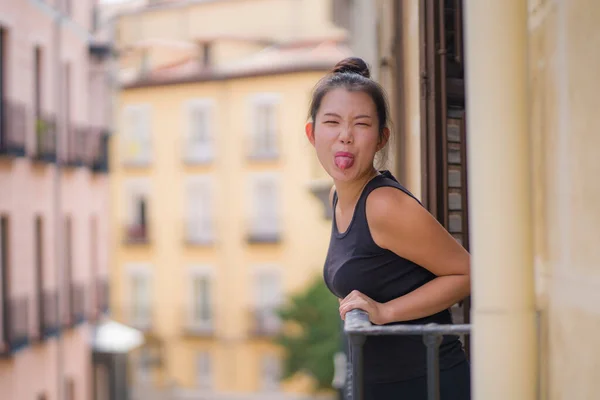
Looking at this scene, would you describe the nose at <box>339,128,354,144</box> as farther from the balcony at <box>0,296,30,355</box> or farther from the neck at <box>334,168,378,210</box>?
the balcony at <box>0,296,30,355</box>

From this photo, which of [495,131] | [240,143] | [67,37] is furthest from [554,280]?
[240,143]

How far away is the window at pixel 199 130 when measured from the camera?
106 feet

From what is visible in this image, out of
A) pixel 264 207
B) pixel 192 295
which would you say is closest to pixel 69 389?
pixel 192 295

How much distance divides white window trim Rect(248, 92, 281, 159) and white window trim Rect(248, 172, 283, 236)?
649 millimetres

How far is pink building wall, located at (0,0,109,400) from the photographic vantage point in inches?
664

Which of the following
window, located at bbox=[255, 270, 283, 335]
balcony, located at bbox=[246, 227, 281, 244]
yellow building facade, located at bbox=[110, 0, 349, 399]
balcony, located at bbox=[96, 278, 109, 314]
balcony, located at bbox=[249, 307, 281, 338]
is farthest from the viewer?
balcony, located at bbox=[246, 227, 281, 244]

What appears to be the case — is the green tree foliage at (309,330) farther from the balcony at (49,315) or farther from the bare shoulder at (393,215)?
the bare shoulder at (393,215)

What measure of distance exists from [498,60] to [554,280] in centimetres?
48

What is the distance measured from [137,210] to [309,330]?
1018cm

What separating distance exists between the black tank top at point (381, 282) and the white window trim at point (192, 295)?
96.0 ft

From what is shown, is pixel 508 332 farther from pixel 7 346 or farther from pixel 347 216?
pixel 7 346

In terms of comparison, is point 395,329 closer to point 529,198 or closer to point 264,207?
point 529,198

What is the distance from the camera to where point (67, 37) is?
20.3 m

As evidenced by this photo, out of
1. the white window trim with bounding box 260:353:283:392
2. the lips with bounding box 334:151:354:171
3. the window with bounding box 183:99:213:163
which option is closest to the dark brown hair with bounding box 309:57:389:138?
the lips with bounding box 334:151:354:171
